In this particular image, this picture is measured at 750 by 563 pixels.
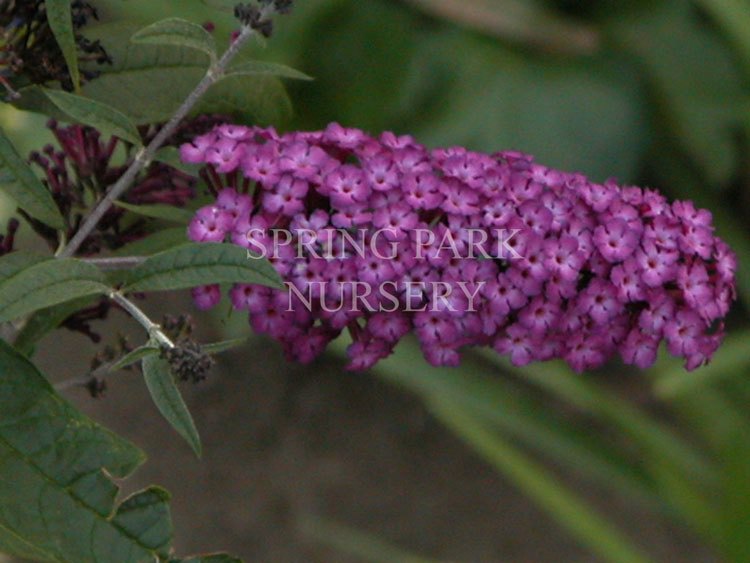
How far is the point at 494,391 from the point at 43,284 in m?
1.34

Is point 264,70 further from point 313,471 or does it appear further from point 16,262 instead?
point 313,471

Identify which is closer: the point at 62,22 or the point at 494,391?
the point at 62,22

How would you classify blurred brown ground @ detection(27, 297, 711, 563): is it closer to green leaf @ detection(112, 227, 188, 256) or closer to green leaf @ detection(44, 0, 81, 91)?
green leaf @ detection(112, 227, 188, 256)

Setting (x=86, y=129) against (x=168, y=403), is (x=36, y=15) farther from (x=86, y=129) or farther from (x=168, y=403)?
(x=168, y=403)

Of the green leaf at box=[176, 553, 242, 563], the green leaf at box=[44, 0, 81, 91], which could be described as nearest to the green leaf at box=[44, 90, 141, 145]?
the green leaf at box=[44, 0, 81, 91]

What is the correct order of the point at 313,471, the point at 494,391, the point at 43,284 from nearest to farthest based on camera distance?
the point at 43,284 → the point at 494,391 → the point at 313,471

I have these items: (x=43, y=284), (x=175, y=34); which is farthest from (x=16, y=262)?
(x=175, y=34)

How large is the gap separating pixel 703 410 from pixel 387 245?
133 centimetres

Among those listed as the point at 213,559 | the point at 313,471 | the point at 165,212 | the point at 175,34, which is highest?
the point at 175,34

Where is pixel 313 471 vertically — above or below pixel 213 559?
below

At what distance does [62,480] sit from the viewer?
0.59 m

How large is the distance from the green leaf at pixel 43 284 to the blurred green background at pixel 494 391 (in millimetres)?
1077

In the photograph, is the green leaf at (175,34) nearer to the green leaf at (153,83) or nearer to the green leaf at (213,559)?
the green leaf at (153,83)

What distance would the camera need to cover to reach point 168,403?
569 millimetres
